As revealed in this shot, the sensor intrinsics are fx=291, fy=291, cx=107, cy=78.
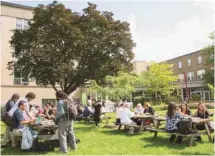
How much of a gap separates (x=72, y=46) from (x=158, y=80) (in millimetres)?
33128

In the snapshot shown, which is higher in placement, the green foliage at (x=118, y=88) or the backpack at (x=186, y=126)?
the green foliage at (x=118, y=88)

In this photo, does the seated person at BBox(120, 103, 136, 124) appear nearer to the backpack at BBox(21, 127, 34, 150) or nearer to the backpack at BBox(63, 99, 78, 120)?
the backpack at BBox(63, 99, 78, 120)

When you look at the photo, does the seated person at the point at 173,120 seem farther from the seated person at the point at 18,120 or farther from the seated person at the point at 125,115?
the seated person at the point at 18,120

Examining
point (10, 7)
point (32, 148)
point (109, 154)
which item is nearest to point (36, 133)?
point (32, 148)

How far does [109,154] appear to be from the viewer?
28.1 feet

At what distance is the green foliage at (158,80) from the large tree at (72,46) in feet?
101

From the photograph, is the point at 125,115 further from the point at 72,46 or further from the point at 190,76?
the point at 190,76

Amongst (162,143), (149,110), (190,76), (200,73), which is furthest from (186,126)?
(190,76)

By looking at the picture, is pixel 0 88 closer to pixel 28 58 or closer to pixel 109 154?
pixel 28 58

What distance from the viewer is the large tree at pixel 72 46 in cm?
1628

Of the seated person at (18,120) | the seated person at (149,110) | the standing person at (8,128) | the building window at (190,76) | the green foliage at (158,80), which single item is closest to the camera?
the seated person at (18,120)

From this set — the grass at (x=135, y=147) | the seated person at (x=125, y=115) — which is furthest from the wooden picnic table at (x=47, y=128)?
the seated person at (x=125, y=115)

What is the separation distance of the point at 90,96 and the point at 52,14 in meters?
25.9

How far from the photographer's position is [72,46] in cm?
1631
